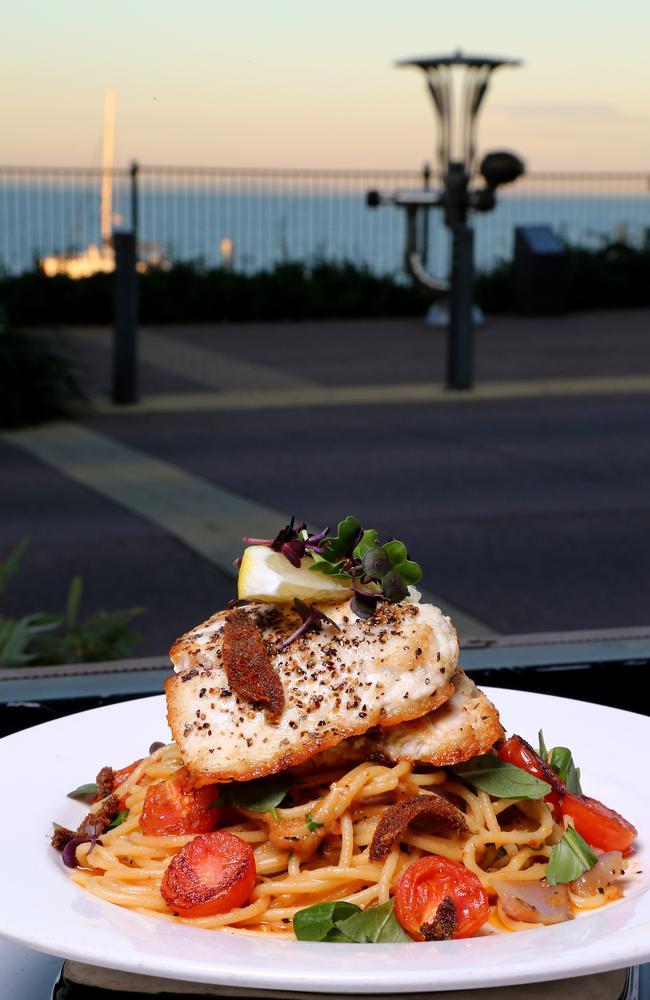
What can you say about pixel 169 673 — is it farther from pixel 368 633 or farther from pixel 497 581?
pixel 497 581

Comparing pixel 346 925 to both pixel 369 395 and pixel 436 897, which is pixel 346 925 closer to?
pixel 436 897

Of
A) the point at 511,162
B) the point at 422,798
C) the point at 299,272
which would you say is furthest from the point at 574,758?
the point at 299,272

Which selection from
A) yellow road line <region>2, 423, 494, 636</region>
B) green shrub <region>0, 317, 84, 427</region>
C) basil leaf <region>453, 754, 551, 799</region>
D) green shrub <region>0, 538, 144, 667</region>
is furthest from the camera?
green shrub <region>0, 317, 84, 427</region>

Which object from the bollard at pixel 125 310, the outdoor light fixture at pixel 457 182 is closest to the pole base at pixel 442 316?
the outdoor light fixture at pixel 457 182

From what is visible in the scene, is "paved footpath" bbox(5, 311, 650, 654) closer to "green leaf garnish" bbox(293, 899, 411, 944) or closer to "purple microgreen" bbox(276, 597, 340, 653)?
"purple microgreen" bbox(276, 597, 340, 653)

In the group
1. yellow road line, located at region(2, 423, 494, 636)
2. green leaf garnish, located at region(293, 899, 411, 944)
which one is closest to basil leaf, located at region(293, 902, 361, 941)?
green leaf garnish, located at region(293, 899, 411, 944)

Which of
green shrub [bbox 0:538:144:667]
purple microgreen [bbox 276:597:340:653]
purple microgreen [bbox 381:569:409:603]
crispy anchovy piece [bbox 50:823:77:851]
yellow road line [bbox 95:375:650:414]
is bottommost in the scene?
yellow road line [bbox 95:375:650:414]
